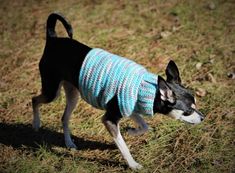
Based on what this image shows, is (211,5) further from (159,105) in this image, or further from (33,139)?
(33,139)

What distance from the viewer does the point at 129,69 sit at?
4.43 metres

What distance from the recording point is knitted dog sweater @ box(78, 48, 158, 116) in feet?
14.1

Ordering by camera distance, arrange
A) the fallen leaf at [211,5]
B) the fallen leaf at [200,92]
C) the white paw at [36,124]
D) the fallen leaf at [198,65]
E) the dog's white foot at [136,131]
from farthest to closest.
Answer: the fallen leaf at [211,5] < the fallen leaf at [198,65] < the fallen leaf at [200,92] < the white paw at [36,124] < the dog's white foot at [136,131]

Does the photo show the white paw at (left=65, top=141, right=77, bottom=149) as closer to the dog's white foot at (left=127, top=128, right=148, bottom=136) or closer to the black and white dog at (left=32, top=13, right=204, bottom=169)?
the black and white dog at (left=32, top=13, right=204, bottom=169)

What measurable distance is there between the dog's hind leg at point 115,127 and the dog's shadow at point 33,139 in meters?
0.59

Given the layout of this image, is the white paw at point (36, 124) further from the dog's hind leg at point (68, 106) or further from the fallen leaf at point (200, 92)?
the fallen leaf at point (200, 92)

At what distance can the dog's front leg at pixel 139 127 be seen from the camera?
4.95 metres

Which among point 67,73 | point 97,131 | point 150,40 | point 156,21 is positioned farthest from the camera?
point 156,21

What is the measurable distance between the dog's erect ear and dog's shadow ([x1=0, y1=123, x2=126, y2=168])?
50.0 inches

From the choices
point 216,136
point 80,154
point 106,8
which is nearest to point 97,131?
point 80,154

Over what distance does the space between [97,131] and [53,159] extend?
81cm

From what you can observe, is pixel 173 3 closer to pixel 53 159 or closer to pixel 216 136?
pixel 216 136

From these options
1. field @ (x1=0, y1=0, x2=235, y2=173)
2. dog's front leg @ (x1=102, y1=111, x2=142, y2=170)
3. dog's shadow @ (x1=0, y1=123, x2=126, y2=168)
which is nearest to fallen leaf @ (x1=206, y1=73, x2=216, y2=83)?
field @ (x1=0, y1=0, x2=235, y2=173)

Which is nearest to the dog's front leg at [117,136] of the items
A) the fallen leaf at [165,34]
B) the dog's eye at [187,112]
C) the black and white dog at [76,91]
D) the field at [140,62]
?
the black and white dog at [76,91]
